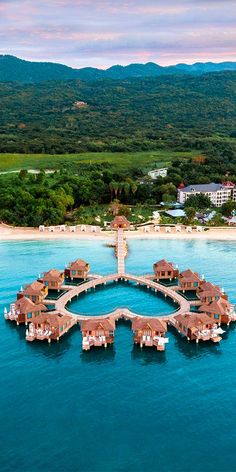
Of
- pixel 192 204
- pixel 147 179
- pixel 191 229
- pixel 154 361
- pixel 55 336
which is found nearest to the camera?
pixel 154 361

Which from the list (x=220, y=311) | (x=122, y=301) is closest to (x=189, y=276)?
(x=122, y=301)

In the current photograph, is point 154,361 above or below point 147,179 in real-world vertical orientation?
below

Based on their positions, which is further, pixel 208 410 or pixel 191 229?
pixel 191 229

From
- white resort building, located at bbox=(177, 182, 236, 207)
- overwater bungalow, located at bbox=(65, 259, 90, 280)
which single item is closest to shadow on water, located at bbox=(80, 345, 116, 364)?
overwater bungalow, located at bbox=(65, 259, 90, 280)

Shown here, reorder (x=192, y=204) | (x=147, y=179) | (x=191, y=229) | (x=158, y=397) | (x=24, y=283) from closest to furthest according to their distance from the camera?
1. (x=158, y=397)
2. (x=24, y=283)
3. (x=191, y=229)
4. (x=192, y=204)
5. (x=147, y=179)

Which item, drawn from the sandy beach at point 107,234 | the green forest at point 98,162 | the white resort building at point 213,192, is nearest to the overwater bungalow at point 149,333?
the sandy beach at point 107,234

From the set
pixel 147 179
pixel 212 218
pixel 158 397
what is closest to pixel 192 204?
pixel 212 218

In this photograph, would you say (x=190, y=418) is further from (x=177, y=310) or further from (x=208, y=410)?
(x=177, y=310)
